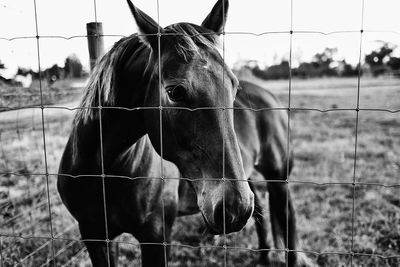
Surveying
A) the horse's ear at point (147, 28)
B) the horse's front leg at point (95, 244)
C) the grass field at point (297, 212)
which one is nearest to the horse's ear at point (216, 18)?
the horse's ear at point (147, 28)

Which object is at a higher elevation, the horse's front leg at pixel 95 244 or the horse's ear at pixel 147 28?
the horse's ear at pixel 147 28

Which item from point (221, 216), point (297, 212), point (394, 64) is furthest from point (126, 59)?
point (394, 64)

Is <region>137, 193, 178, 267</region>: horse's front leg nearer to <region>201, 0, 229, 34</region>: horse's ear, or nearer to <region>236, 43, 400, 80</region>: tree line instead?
<region>201, 0, 229, 34</region>: horse's ear

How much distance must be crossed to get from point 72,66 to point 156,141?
9.57 feet

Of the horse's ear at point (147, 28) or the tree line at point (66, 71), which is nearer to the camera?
the horse's ear at point (147, 28)

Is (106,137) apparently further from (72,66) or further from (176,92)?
(72,66)

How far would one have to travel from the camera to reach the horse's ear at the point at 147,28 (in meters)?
1.69

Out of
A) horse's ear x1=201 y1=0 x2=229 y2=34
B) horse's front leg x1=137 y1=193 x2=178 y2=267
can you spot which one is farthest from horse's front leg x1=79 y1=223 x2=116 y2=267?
horse's ear x1=201 y1=0 x2=229 y2=34

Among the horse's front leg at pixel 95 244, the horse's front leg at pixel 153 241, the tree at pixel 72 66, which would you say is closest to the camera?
the horse's front leg at pixel 153 241

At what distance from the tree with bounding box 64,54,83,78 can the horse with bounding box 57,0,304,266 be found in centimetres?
212

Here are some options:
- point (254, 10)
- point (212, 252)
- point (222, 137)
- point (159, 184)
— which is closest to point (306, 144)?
point (212, 252)

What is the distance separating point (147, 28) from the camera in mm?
1728

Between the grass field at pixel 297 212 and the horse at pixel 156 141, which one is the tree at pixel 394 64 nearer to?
the grass field at pixel 297 212

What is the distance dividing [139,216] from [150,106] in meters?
0.70
